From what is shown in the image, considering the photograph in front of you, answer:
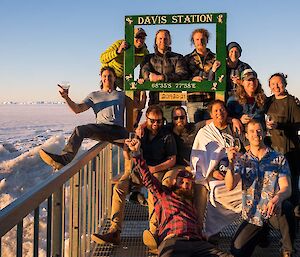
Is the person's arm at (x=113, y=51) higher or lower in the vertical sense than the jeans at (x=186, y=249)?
higher

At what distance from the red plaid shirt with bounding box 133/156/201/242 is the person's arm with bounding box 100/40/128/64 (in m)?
→ 2.38

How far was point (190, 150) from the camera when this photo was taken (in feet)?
13.9

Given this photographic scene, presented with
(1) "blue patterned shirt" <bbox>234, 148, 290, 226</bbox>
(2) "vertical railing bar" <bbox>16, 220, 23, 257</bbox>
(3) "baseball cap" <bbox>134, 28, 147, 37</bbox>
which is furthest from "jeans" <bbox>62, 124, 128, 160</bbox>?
(2) "vertical railing bar" <bbox>16, 220, 23, 257</bbox>

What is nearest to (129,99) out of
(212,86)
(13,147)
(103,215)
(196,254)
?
(212,86)

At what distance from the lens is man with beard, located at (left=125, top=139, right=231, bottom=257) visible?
3115 millimetres

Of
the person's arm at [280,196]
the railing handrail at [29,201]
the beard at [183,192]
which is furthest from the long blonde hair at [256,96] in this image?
the railing handrail at [29,201]

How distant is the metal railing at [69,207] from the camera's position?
5.48ft

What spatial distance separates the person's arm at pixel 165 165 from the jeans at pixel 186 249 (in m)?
0.97

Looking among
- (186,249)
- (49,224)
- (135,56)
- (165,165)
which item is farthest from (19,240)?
(135,56)

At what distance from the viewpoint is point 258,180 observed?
331 centimetres

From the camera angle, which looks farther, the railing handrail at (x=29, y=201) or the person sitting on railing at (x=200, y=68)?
the person sitting on railing at (x=200, y=68)

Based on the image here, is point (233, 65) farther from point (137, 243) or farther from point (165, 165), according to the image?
point (137, 243)

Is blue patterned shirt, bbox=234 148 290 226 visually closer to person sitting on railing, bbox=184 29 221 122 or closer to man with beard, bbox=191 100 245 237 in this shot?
man with beard, bbox=191 100 245 237

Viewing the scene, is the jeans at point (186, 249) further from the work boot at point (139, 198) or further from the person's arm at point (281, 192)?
the work boot at point (139, 198)
